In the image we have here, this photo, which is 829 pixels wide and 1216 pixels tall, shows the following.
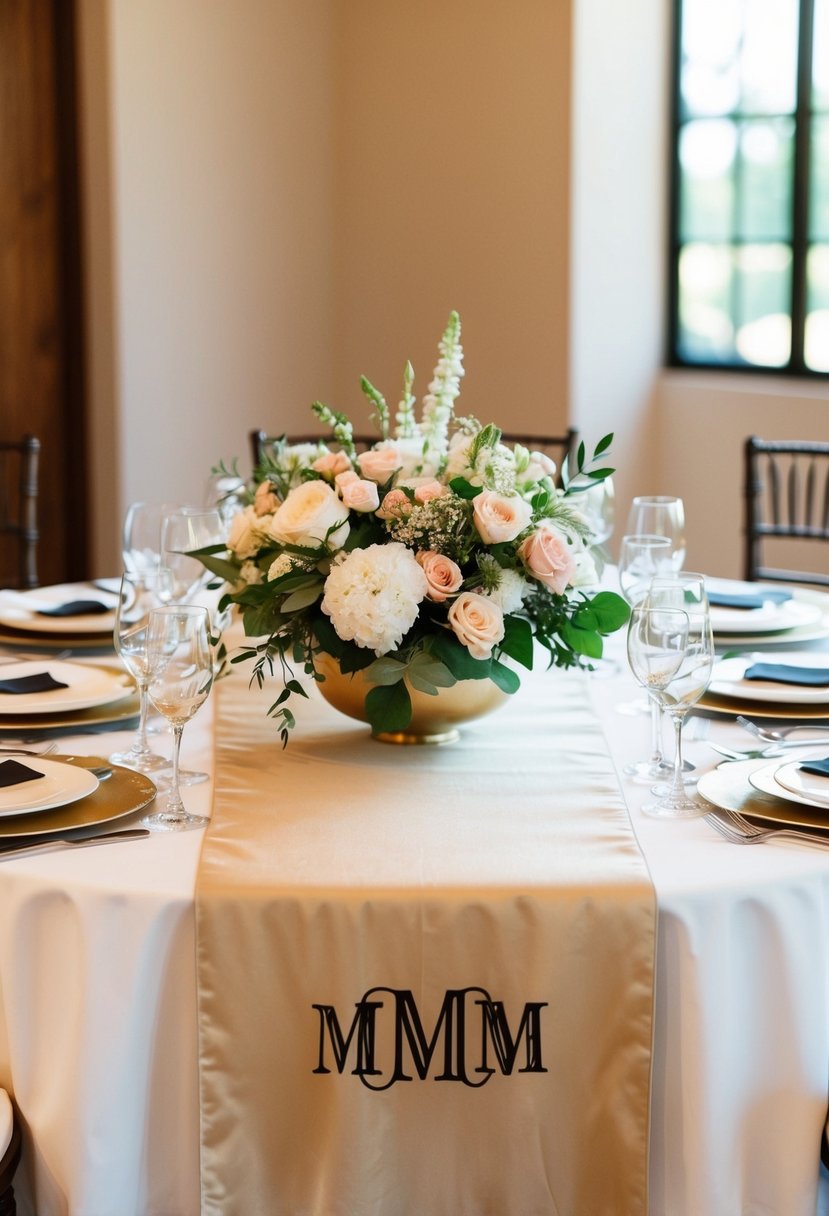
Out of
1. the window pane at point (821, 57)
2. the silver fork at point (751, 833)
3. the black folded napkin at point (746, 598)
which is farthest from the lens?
the window pane at point (821, 57)

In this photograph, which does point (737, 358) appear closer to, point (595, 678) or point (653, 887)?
point (595, 678)

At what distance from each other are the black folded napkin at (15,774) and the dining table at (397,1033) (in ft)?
0.62

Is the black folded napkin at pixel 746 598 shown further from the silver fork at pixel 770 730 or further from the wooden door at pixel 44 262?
the wooden door at pixel 44 262

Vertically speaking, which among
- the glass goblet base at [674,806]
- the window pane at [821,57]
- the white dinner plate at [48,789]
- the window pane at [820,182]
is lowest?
the glass goblet base at [674,806]

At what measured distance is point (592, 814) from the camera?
1.43 meters

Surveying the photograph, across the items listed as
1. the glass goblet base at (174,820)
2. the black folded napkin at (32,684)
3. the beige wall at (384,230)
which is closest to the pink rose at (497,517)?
the glass goblet base at (174,820)

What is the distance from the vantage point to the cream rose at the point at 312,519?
1.54m

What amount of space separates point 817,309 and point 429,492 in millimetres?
3427

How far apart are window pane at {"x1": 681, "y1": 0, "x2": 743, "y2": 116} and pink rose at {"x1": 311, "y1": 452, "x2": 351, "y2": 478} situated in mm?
3586

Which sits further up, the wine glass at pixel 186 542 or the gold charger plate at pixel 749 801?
the wine glass at pixel 186 542

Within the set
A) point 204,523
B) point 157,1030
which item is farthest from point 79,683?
point 157,1030

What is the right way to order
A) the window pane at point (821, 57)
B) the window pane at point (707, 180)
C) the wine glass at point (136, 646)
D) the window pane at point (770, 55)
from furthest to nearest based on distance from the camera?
the window pane at point (707, 180), the window pane at point (770, 55), the window pane at point (821, 57), the wine glass at point (136, 646)

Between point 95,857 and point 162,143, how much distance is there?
3568 millimetres

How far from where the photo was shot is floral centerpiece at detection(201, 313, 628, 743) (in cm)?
149
